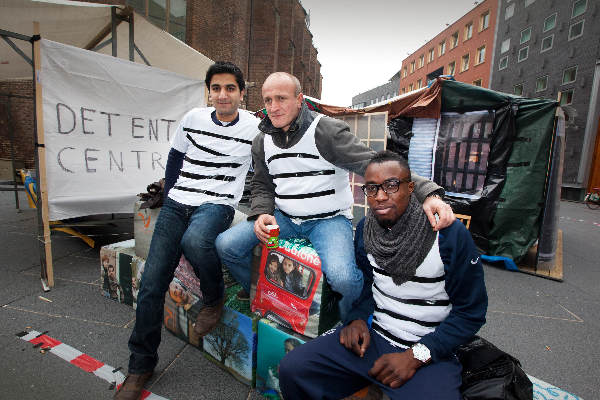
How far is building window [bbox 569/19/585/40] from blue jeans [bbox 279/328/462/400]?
23.9 meters

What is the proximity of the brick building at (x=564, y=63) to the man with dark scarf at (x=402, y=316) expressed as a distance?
715 inches

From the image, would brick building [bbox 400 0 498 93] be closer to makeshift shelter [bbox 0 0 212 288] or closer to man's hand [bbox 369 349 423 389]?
makeshift shelter [bbox 0 0 212 288]

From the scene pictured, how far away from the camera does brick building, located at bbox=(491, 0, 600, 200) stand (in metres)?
15.4

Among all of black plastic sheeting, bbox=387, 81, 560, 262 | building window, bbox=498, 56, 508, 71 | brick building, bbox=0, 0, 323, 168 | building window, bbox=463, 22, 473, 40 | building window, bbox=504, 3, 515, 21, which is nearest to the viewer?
black plastic sheeting, bbox=387, 81, 560, 262

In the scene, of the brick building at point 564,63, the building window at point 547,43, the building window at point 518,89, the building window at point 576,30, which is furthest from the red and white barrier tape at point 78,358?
the building window at point 518,89

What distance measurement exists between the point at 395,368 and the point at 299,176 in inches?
50.5

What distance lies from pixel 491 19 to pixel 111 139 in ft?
103

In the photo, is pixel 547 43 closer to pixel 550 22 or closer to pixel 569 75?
pixel 550 22

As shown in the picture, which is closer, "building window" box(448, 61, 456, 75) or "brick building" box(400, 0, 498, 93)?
"brick building" box(400, 0, 498, 93)

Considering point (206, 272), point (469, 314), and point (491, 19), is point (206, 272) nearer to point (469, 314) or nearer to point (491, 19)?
point (469, 314)

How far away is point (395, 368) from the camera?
1319 mm

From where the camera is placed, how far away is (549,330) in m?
2.87

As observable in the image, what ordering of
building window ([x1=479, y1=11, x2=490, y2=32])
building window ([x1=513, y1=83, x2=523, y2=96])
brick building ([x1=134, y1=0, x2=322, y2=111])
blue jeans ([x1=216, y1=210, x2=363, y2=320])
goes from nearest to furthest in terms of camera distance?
blue jeans ([x1=216, y1=210, x2=363, y2=320]) < brick building ([x1=134, y1=0, x2=322, y2=111]) < building window ([x1=513, y1=83, x2=523, y2=96]) < building window ([x1=479, y1=11, x2=490, y2=32])

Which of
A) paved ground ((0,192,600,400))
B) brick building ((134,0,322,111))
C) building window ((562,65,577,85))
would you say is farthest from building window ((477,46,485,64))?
paved ground ((0,192,600,400))
